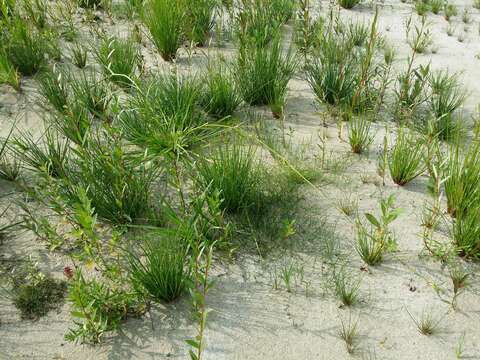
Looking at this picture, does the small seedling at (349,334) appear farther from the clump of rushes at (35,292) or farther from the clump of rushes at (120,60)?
the clump of rushes at (120,60)

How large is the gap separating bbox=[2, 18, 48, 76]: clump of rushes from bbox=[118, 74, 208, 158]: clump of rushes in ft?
3.32

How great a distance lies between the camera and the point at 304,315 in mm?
2064

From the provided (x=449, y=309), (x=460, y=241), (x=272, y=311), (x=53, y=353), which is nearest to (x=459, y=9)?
(x=460, y=241)

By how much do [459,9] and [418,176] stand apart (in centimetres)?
360

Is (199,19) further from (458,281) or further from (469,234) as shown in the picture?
(458,281)

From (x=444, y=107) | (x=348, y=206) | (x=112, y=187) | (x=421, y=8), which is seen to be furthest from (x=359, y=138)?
(x=421, y=8)

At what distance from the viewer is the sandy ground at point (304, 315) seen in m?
1.93

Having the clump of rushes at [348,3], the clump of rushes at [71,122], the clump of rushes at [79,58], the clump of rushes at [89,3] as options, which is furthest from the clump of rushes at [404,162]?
the clump of rushes at [89,3]

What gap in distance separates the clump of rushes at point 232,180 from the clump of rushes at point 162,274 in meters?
0.42

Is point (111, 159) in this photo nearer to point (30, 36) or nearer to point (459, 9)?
point (30, 36)

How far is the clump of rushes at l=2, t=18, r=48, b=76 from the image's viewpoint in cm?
335

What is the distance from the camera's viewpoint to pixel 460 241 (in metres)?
2.30

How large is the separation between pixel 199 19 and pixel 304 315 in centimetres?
291

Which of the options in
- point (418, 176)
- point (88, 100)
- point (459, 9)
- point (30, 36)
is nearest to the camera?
point (418, 176)
